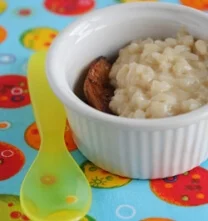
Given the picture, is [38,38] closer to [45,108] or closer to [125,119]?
[45,108]

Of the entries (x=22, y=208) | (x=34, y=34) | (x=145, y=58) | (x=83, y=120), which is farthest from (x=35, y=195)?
(x=34, y=34)

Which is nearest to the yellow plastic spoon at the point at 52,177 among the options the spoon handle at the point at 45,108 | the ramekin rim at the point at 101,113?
the spoon handle at the point at 45,108

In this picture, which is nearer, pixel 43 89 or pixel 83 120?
pixel 83 120

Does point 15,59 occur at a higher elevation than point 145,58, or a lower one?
lower

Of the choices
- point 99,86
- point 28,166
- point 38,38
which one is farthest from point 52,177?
point 38,38

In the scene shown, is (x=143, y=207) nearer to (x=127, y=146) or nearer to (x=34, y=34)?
(x=127, y=146)

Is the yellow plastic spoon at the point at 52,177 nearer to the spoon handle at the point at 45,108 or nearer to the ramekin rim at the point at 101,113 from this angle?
the spoon handle at the point at 45,108

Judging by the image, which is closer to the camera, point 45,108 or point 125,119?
point 125,119
